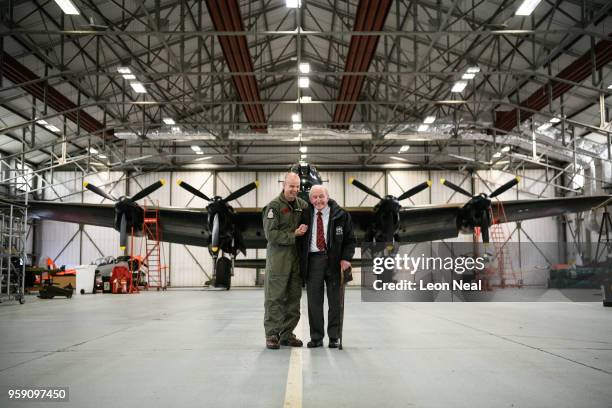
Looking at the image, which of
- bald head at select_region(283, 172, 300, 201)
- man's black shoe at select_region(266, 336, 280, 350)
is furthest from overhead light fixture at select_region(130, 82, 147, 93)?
man's black shoe at select_region(266, 336, 280, 350)

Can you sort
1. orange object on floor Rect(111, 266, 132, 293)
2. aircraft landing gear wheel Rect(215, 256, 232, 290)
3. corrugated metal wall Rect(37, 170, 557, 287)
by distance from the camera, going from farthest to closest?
corrugated metal wall Rect(37, 170, 557, 287) < orange object on floor Rect(111, 266, 132, 293) < aircraft landing gear wheel Rect(215, 256, 232, 290)

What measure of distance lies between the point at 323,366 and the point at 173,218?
18642 mm

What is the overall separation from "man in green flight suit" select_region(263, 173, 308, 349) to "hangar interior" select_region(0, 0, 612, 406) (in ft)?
1.87

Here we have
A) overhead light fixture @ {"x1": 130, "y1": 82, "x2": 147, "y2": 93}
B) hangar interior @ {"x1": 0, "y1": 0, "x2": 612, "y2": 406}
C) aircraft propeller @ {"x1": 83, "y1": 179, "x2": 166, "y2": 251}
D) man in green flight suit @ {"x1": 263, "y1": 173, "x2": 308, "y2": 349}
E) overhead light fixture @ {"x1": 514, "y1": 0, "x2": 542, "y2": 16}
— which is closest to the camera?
hangar interior @ {"x1": 0, "y1": 0, "x2": 612, "y2": 406}

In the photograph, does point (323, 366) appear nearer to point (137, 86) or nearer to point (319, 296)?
point (319, 296)

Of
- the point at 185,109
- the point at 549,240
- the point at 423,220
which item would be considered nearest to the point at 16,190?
the point at 185,109

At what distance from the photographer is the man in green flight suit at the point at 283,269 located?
562cm

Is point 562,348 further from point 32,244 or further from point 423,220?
point 32,244

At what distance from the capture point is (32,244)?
36.1m

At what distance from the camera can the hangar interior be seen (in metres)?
4.85

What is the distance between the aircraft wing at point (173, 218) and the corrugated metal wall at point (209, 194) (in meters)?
13.4

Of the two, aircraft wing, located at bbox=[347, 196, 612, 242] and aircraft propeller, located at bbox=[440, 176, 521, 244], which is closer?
aircraft propeller, located at bbox=[440, 176, 521, 244]

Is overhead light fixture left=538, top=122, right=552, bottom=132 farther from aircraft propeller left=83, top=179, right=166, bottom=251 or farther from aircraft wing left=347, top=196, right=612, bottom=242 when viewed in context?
aircraft propeller left=83, top=179, right=166, bottom=251

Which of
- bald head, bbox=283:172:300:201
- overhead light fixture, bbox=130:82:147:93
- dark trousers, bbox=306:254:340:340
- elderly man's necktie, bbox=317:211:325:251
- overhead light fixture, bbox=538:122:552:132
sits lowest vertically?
dark trousers, bbox=306:254:340:340
